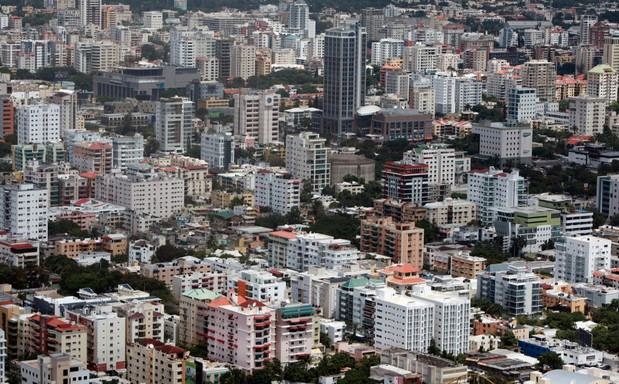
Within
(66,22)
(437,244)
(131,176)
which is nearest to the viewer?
(437,244)

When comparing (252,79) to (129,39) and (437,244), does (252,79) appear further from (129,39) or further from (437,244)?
(437,244)

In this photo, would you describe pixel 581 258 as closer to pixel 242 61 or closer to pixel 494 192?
pixel 494 192

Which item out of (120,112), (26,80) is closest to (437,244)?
(120,112)

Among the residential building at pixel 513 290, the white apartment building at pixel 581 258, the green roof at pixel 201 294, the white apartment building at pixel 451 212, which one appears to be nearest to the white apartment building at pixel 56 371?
the green roof at pixel 201 294

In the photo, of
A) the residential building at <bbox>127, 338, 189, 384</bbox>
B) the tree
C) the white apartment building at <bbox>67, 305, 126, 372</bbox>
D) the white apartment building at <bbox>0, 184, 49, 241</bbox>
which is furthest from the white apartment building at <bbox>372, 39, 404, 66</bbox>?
the residential building at <bbox>127, 338, 189, 384</bbox>

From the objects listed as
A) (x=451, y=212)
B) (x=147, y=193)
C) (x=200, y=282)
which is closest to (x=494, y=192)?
(x=451, y=212)
